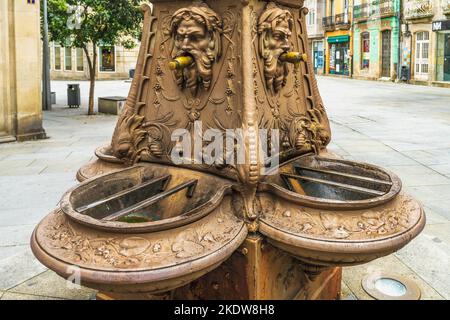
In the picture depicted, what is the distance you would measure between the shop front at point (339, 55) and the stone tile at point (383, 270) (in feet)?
111

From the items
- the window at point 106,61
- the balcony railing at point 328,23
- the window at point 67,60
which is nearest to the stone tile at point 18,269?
the window at point 106,61

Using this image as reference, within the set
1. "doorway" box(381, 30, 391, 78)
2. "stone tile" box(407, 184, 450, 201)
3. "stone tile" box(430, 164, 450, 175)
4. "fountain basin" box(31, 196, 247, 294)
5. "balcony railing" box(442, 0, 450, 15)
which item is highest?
"balcony railing" box(442, 0, 450, 15)

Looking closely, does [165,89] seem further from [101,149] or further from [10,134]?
[10,134]

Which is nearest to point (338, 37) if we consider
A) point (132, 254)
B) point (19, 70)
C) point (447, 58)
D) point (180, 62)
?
point (447, 58)

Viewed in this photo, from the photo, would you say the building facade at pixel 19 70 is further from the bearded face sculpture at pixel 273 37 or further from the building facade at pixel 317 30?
the building facade at pixel 317 30

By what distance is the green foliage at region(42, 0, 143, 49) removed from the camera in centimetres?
1185

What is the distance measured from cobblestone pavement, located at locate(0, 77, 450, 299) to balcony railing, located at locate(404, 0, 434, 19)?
12.4 meters

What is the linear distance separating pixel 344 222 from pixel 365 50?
33665 millimetres

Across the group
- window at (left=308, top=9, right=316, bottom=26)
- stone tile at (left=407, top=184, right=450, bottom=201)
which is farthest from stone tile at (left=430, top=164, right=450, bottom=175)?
window at (left=308, top=9, right=316, bottom=26)

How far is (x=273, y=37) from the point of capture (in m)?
2.38

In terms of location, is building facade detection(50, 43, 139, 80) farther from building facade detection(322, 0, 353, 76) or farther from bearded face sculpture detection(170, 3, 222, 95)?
bearded face sculpture detection(170, 3, 222, 95)

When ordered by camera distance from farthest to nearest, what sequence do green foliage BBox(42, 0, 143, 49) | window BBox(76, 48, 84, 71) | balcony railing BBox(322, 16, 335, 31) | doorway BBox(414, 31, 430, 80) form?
1. balcony railing BBox(322, 16, 335, 31)
2. window BBox(76, 48, 84, 71)
3. doorway BBox(414, 31, 430, 80)
4. green foliage BBox(42, 0, 143, 49)

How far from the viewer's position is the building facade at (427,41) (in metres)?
24.0

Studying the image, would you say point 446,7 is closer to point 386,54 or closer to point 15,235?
point 386,54
